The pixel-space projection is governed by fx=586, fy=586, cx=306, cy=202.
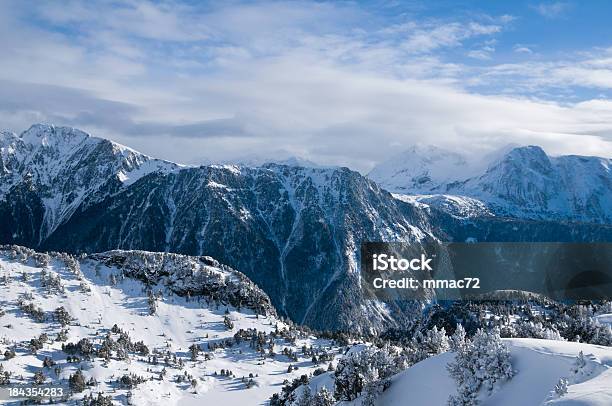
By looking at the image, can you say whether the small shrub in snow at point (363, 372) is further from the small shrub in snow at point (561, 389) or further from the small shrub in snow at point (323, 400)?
the small shrub in snow at point (561, 389)

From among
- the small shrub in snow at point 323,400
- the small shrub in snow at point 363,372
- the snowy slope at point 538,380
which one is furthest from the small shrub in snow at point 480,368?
the small shrub in snow at point 323,400

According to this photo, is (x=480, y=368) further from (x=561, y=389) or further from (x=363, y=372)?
(x=363, y=372)

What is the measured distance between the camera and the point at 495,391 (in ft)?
249

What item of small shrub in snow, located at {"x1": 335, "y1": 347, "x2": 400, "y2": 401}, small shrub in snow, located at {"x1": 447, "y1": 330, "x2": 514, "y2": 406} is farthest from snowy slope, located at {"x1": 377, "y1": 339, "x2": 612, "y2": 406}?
small shrub in snow, located at {"x1": 335, "y1": 347, "x2": 400, "y2": 401}

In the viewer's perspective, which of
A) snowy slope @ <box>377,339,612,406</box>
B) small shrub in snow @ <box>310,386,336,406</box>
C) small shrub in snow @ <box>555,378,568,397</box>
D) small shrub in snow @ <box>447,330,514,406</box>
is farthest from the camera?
small shrub in snow @ <box>310,386,336,406</box>

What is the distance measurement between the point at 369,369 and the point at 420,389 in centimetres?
1307

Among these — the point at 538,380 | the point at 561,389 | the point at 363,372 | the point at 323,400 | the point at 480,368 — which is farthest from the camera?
the point at 323,400

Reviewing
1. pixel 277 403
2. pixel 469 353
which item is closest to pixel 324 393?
pixel 469 353

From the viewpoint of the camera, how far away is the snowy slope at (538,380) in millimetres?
56719

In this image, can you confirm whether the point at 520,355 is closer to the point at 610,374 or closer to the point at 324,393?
the point at 610,374

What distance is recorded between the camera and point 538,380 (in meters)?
72.1

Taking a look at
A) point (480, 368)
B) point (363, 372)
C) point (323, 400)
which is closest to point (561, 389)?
point (480, 368)

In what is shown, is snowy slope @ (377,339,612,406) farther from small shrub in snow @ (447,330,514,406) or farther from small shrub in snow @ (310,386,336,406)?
small shrub in snow @ (310,386,336,406)

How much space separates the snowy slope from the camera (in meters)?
56.7
